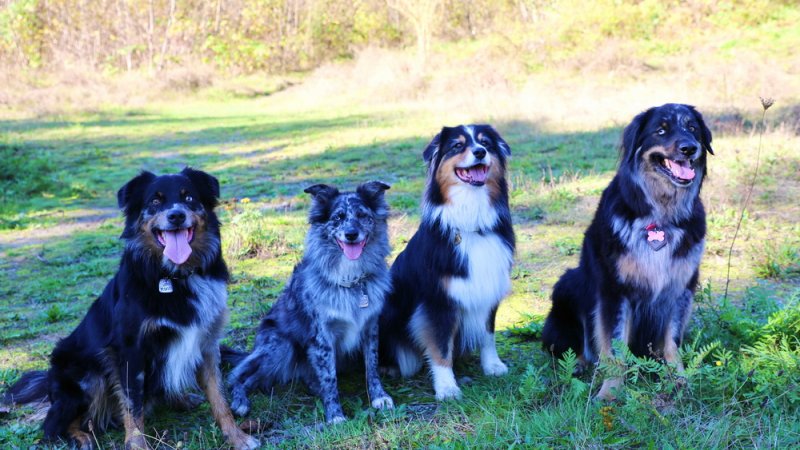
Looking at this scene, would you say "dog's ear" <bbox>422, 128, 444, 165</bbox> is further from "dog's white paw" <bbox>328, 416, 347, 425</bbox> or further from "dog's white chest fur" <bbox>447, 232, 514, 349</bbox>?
"dog's white paw" <bbox>328, 416, 347, 425</bbox>

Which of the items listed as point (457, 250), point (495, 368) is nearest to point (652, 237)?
point (457, 250)

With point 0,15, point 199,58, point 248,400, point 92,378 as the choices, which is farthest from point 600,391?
point 0,15

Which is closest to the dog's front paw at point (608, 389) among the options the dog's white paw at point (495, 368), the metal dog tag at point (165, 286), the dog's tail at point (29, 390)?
the dog's white paw at point (495, 368)

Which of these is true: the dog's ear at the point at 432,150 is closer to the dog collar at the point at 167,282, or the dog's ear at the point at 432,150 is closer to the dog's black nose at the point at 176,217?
the dog's black nose at the point at 176,217

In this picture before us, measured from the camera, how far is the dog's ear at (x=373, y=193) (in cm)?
467

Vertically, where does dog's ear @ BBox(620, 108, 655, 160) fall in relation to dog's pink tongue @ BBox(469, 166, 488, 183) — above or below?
above

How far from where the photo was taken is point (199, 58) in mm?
36656

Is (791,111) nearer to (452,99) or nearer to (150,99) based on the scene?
(452,99)

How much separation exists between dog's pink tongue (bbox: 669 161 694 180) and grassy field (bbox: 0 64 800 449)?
1.03m

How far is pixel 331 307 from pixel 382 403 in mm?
758

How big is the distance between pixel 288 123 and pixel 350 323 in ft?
60.8

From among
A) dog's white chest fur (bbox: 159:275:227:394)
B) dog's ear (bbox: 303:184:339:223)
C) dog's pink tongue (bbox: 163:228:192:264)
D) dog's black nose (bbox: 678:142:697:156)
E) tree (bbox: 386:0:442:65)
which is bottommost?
dog's white chest fur (bbox: 159:275:227:394)

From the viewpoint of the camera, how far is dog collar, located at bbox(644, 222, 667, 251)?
414 cm

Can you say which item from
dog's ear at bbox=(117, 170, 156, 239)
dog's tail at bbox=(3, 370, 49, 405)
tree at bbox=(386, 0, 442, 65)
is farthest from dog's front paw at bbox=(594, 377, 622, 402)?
tree at bbox=(386, 0, 442, 65)
